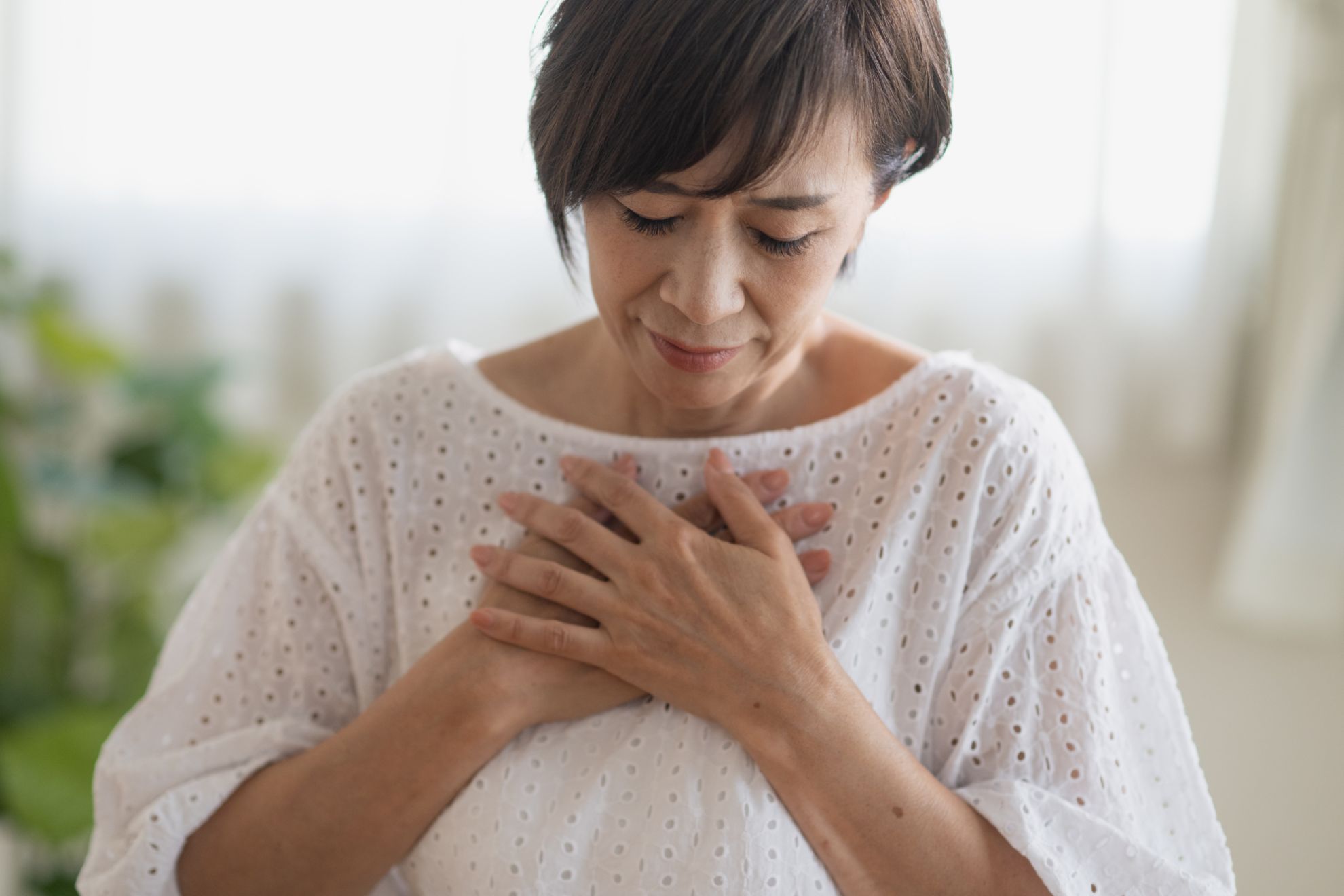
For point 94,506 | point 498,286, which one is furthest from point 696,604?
point 94,506

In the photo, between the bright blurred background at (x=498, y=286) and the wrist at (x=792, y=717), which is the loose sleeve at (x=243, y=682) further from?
the bright blurred background at (x=498, y=286)

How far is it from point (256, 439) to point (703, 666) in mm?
1350

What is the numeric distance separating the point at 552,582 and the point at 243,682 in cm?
32

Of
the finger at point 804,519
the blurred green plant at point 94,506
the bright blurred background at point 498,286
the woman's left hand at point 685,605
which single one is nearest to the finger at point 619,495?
the woman's left hand at point 685,605

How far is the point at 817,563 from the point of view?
3.62 feet

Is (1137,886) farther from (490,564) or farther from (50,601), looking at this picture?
(50,601)

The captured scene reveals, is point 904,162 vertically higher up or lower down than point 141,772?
higher up

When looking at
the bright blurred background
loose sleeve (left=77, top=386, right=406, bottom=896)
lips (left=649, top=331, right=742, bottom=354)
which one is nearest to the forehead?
lips (left=649, top=331, right=742, bottom=354)

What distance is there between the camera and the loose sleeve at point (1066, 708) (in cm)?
102

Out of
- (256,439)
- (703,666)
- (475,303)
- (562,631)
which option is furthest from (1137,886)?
(256,439)

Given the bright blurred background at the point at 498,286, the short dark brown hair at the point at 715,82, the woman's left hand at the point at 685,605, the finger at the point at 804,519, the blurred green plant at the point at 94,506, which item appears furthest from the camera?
the blurred green plant at the point at 94,506

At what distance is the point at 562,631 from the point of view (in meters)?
1.06

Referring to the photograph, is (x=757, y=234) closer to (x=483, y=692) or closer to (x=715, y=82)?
(x=715, y=82)

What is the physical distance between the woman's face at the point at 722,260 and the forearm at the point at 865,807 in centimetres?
28
